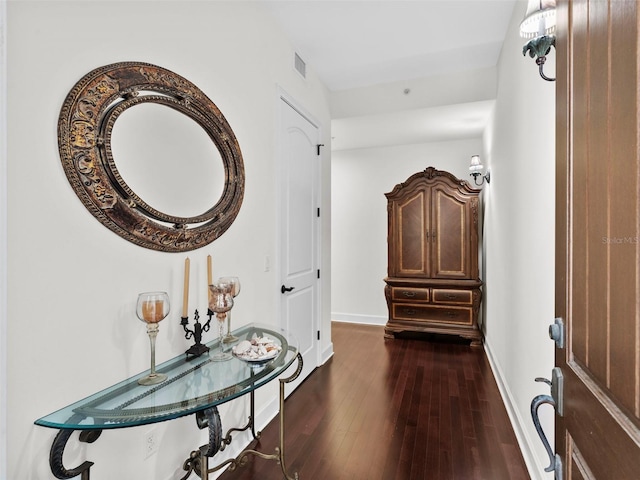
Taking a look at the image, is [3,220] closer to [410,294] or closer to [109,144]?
[109,144]

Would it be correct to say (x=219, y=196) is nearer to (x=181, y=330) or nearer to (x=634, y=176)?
(x=181, y=330)

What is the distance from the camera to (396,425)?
2271mm

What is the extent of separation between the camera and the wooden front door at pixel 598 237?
52 cm

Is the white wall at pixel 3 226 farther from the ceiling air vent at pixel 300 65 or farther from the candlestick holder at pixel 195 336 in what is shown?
the ceiling air vent at pixel 300 65

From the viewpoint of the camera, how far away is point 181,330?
1.59 m

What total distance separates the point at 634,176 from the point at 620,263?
142 millimetres

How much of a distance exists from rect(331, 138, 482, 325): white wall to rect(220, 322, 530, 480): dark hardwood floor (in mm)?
1551

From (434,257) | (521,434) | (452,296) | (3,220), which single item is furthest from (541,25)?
(452,296)

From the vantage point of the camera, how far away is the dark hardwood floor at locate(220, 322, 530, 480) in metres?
1.85

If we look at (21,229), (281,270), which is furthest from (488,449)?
(21,229)

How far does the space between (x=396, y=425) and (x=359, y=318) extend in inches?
109

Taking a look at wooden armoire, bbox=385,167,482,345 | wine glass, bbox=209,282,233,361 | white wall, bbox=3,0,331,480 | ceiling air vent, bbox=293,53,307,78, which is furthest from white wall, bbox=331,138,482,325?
wine glass, bbox=209,282,233,361

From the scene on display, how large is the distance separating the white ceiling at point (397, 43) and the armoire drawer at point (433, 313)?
218cm

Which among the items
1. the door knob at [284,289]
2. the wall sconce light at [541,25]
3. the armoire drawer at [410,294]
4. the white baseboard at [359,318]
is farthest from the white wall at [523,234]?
the white baseboard at [359,318]
